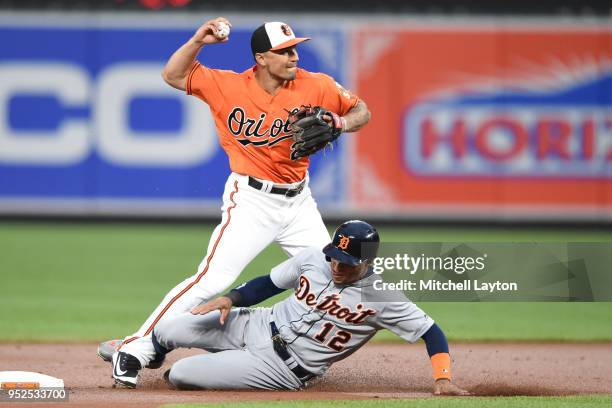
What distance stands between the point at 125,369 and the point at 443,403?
5.90 feet

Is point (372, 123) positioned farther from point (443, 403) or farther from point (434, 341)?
point (443, 403)

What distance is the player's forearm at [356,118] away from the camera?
673 cm

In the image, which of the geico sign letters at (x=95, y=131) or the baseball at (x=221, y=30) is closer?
the baseball at (x=221, y=30)

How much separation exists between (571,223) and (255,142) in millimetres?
9365

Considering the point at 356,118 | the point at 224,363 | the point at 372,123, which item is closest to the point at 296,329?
the point at 224,363

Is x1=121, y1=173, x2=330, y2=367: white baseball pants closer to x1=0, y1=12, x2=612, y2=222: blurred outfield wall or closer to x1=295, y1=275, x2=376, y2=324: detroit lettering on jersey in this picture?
x1=295, y1=275, x2=376, y2=324: detroit lettering on jersey

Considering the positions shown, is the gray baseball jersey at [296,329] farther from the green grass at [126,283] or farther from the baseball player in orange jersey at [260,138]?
the green grass at [126,283]

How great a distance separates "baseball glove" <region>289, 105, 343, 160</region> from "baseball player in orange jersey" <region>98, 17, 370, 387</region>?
1.5 inches

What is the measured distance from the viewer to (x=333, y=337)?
6.02m

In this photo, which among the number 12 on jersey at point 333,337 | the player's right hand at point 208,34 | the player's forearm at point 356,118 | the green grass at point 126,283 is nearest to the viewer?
the number 12 on jersey at point 333,337

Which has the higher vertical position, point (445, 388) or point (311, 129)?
point (311, 129)

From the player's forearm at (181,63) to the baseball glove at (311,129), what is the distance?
26.7 inches

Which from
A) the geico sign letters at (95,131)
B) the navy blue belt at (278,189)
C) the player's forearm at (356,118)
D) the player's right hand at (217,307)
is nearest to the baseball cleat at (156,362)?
the player's right hand at (217,307)

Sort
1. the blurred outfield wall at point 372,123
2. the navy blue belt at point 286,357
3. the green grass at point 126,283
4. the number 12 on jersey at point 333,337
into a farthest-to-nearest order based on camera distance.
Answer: the blurred outfield wall at point 372,123, the green grass at point 126,283, the navy blue belt at point 286,357, the number 12 on jersey at point 333,337
